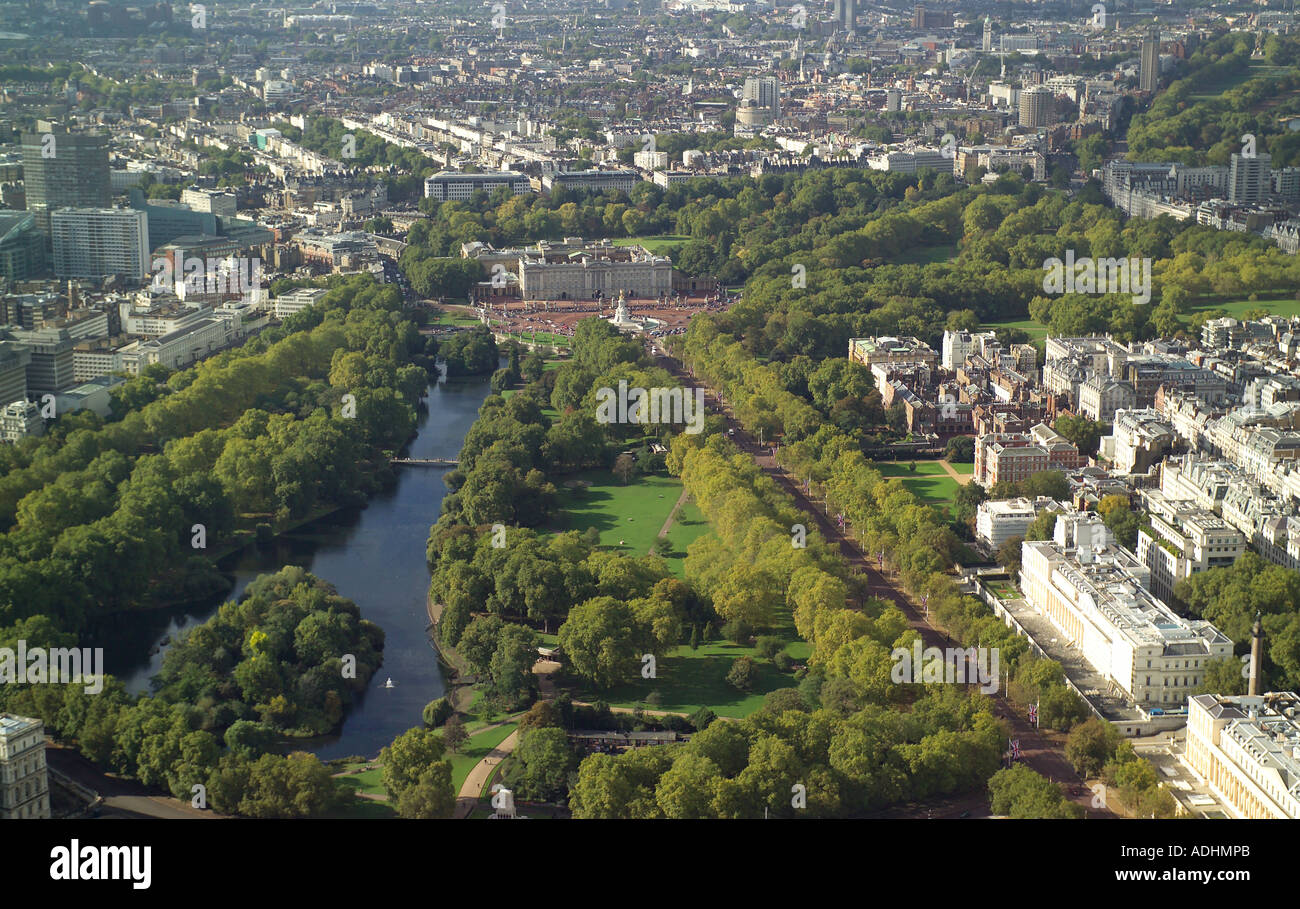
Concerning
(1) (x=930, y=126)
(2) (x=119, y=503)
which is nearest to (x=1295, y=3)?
(1) (x=930, y=126)

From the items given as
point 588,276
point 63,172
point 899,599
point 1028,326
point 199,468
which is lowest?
point 899,599

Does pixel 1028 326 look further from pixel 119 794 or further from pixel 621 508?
pixel 119 794

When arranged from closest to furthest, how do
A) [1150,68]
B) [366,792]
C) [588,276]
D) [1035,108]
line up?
[366,792] → [588,276] → [1035,108] → [1150,68]

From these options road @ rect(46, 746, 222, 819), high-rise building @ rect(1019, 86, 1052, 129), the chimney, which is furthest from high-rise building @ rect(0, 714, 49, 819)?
high-rise building @ rect(1019, 86, 1052, 129)

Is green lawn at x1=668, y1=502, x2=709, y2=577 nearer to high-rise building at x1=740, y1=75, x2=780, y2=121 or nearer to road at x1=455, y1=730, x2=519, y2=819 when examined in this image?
road at x1=455, y1=730, x2=519, y2=819

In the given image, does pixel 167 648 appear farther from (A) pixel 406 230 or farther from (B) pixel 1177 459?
(A) pixel 406 230

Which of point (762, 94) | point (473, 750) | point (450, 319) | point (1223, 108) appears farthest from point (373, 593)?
point (762, 94)

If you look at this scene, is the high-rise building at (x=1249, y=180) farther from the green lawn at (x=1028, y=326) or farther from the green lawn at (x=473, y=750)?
the green lawn at (x=473, y=750)
